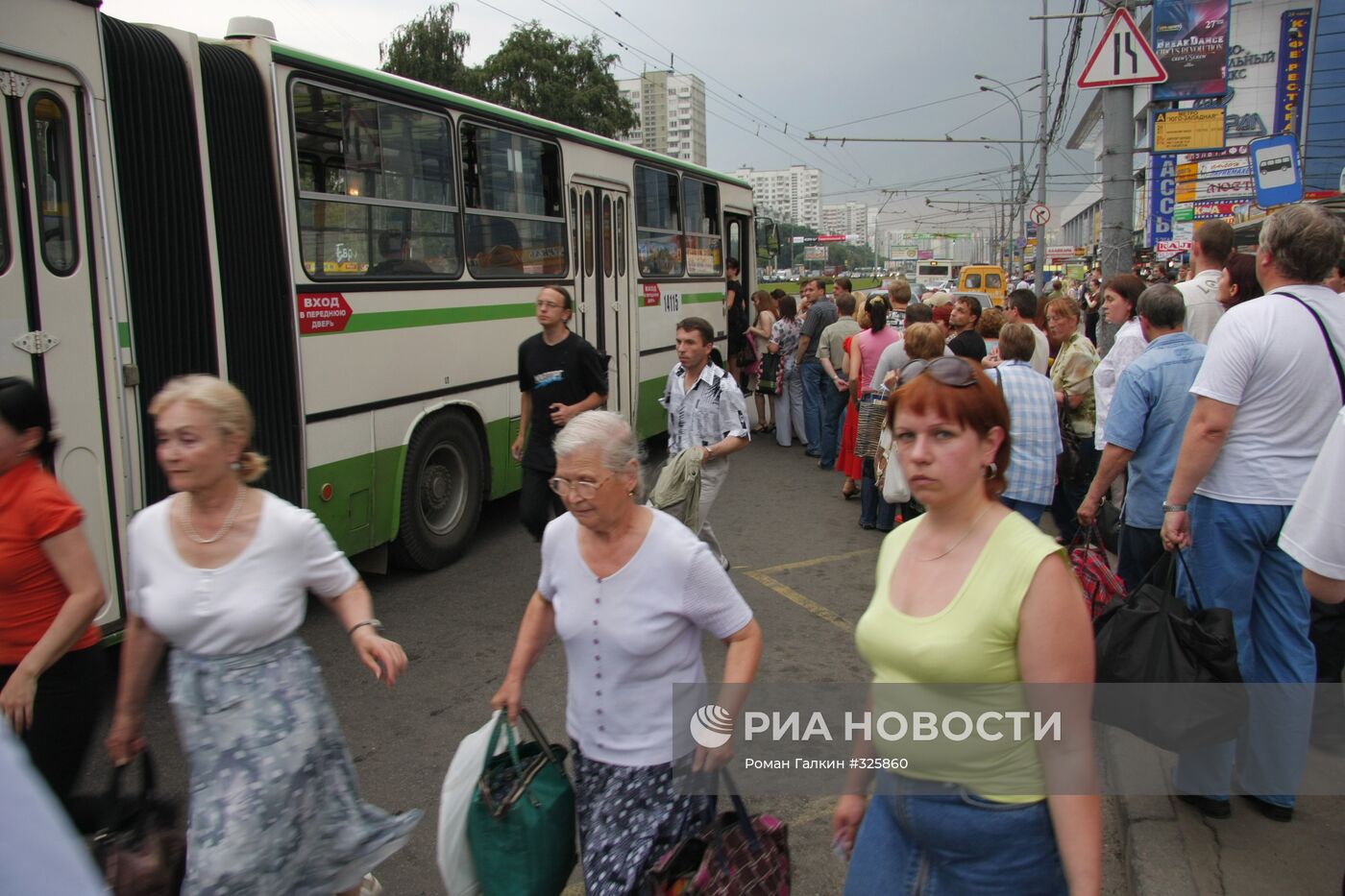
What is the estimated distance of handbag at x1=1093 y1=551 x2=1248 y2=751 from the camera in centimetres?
301

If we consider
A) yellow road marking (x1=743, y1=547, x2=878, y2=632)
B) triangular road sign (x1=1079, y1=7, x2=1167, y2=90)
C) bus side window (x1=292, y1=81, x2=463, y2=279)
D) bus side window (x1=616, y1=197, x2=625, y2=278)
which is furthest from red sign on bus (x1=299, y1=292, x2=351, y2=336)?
triangular road sign (x1=1079, y1=7, x2=1167, y2=90)

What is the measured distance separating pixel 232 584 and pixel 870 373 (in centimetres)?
695

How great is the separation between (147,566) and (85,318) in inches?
98.6

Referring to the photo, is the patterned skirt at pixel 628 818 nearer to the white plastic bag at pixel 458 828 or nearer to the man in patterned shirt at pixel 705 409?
the white plastic bag at pixel 458 828

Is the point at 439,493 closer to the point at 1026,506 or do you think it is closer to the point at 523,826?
the point at 1026,506

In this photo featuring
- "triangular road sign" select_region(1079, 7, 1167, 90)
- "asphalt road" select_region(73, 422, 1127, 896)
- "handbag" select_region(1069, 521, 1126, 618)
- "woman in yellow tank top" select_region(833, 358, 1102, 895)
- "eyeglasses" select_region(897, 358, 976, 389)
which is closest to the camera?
"woman in yellow tank top" select_region(833, 358, 1102, 895)

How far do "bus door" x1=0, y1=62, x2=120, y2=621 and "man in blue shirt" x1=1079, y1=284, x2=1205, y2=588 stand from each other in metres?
4.47

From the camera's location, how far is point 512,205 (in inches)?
310

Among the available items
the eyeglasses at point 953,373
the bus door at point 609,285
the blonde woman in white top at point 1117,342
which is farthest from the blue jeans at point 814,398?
the eyeglasses at point 953,373

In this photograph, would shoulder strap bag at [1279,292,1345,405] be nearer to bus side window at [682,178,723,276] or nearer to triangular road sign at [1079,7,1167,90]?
triangular road sign at [1079,7,1167,90]

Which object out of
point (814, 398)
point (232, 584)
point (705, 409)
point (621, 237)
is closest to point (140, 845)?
point (232, 584)

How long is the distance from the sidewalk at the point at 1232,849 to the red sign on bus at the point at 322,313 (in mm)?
4812

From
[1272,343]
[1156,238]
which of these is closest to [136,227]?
[1272,343]

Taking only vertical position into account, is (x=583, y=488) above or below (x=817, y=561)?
above
